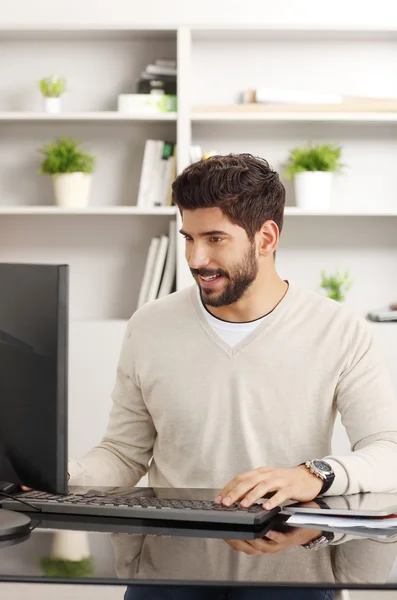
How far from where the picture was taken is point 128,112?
3.37 m

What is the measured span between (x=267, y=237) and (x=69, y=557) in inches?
36.8

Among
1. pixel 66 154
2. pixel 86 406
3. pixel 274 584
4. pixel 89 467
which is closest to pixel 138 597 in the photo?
pixel 89 467

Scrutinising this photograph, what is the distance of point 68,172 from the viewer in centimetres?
339

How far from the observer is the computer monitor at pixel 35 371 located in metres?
1.14

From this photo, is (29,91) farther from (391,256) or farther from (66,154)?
(391,256)

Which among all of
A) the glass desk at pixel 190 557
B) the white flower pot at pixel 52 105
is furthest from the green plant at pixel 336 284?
the glass desk at pixel 190 557

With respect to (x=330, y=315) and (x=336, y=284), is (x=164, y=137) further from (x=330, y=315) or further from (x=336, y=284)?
(x=330, y=315)

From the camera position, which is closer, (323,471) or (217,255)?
(323,471)

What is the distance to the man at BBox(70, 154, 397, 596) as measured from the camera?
68.5 inches

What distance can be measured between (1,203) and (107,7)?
0.90 metres

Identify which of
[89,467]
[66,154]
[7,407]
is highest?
[66,154]

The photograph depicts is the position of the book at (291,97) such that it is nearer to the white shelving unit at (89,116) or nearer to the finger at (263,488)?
the white shelving unit at (89,116)

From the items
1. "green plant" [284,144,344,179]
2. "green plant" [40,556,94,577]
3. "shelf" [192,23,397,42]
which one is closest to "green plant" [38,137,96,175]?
"shelf" [192,23,397,42]

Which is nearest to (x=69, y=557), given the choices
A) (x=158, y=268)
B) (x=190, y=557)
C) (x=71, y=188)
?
(x=190, y=557)
